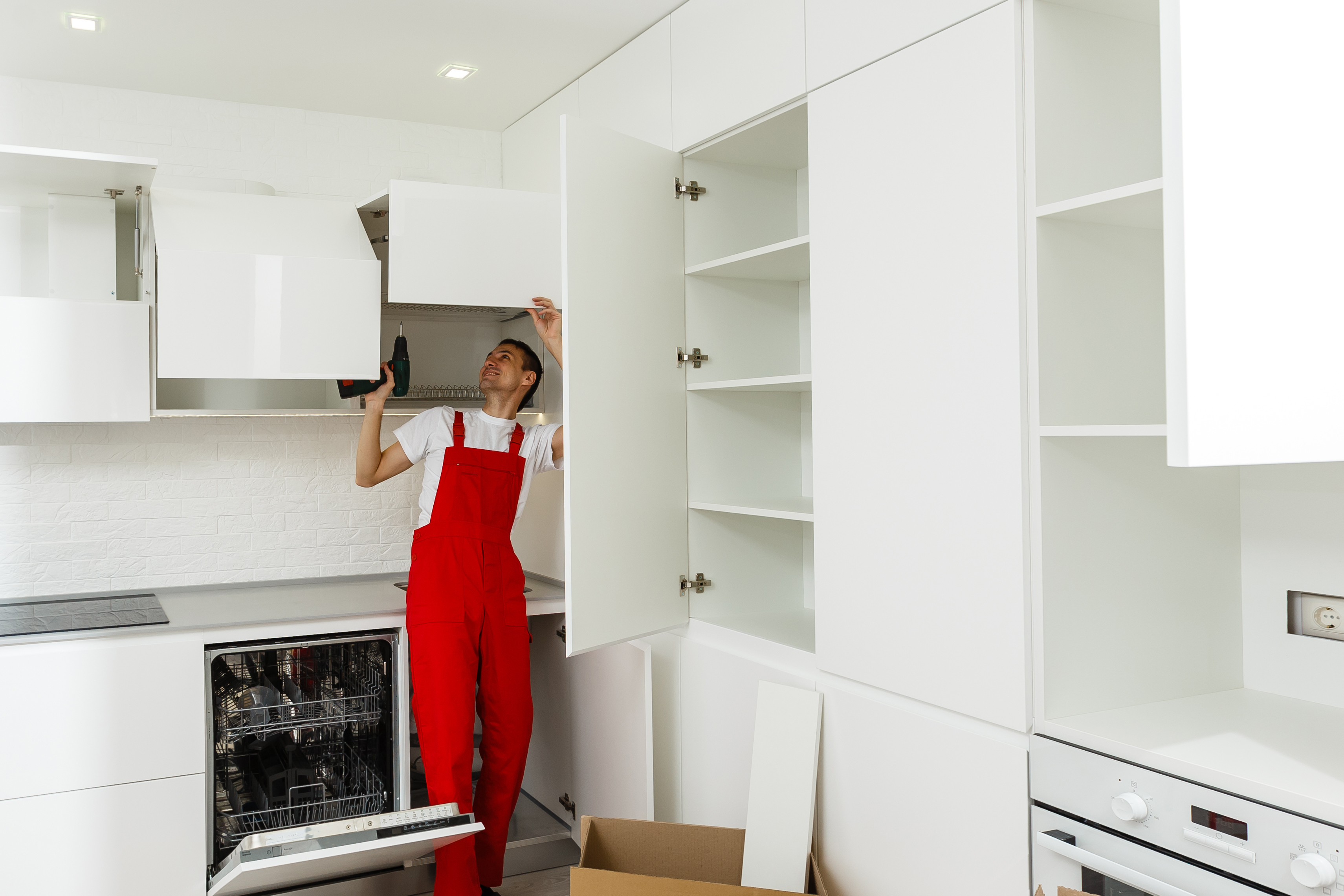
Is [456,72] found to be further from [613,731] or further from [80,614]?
[613,731]

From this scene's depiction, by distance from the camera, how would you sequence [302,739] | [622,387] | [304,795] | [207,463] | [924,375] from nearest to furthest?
[924,375] < [622,387] < [304,795] < [302,739] < [207,463]

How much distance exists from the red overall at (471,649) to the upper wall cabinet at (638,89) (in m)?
0.96

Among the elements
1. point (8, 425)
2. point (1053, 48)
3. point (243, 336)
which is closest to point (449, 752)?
point (243, 336)

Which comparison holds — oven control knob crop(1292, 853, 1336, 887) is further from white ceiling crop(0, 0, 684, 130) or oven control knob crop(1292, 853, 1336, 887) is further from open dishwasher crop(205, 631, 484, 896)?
white ceiling crop(0, 0, 684, 130)

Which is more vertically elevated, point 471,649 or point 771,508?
point 771,508

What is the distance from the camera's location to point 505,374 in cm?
293

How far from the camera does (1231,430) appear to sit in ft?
3.58

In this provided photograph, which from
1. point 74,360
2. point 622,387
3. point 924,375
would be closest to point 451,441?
point 622,387

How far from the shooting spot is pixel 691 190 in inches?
Answer: 101

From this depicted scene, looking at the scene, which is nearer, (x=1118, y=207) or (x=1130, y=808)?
(x=1130, y=808)

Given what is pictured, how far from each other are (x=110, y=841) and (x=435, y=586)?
103cm

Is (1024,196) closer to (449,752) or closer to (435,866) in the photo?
(449,752)

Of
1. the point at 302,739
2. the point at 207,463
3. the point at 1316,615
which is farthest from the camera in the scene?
the point at 207,463

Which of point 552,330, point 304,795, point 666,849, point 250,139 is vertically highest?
point 250,139
